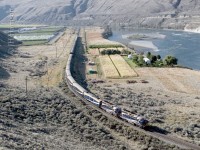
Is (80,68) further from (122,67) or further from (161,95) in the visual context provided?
(161,95)

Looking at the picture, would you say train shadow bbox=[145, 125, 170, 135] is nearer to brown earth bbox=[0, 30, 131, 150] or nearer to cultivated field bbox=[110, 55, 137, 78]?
brown earth bbox=[0, 30, 131, 150]

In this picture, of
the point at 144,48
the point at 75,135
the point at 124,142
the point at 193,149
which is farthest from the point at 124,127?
the point at 144,48

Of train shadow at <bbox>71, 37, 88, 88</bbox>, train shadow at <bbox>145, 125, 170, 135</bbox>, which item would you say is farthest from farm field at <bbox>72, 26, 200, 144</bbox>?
train shadow at <bbox>71, 37, 88, 88</bbox>

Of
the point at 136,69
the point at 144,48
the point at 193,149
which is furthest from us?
the point at 144,48

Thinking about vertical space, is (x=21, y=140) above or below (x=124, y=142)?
above

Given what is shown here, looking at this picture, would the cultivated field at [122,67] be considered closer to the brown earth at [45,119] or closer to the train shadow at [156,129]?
the brown earth at [45,119]

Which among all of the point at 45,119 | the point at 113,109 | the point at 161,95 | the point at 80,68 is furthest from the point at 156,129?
the point at 80,68

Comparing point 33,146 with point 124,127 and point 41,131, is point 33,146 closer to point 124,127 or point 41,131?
point 41,131
